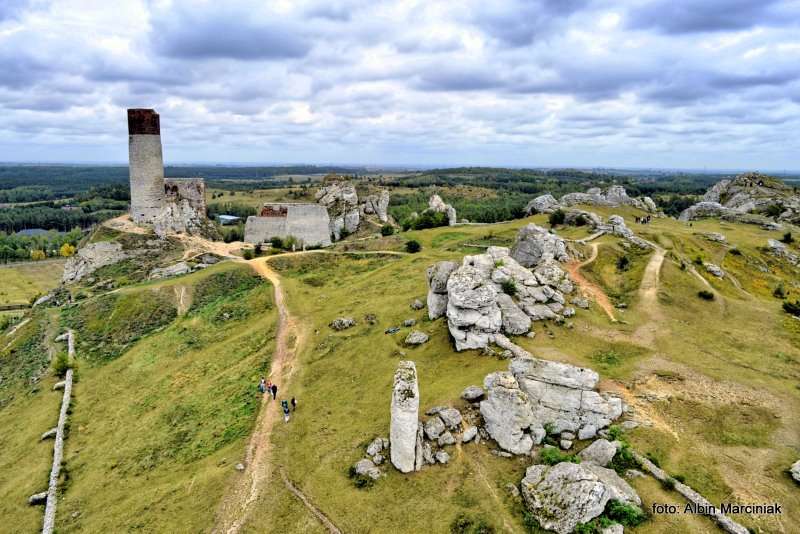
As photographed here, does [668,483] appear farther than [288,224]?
No

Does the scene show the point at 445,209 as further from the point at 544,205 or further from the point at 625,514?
the point at 625,514

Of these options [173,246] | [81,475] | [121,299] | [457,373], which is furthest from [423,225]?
[81,475]

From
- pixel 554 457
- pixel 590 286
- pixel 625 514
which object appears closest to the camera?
pixel 625 514

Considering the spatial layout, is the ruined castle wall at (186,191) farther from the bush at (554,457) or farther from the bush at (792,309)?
the bush at (792,309)

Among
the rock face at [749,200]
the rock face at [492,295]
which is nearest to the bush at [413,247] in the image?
the rock face at [492,295]

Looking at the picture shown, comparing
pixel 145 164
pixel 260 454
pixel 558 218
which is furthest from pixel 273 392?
pixel 145 164

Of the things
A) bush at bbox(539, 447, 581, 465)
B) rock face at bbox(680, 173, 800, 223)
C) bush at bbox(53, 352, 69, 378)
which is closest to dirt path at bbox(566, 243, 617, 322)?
bush at bbox(539, 447, 581, 465)
